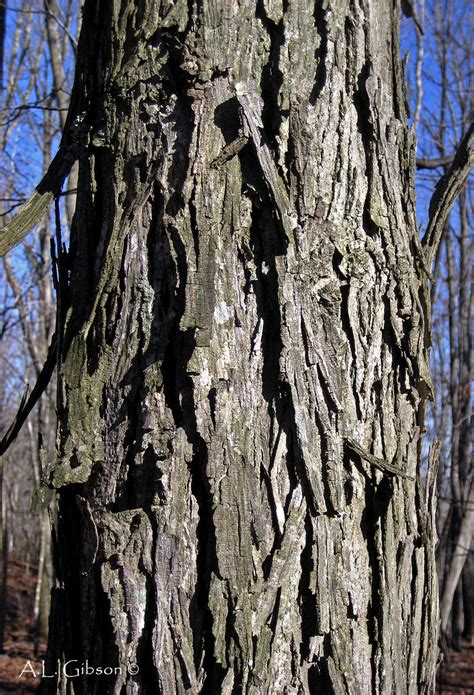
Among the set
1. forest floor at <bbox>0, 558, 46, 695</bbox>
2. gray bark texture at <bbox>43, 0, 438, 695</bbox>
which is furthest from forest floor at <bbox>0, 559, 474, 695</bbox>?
gray bark texture at <bbox>43, 0, 438, 695</bbox>

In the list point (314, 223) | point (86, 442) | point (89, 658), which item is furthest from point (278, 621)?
point (314, 223)

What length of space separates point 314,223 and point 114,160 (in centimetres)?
46

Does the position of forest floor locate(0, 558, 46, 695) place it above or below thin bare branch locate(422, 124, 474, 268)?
below

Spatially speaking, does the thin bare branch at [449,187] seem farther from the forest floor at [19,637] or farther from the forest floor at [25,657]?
the forest floor at [19,637]

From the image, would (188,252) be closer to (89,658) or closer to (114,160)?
(114,160)

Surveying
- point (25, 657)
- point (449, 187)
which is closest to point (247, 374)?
point (449, 187)

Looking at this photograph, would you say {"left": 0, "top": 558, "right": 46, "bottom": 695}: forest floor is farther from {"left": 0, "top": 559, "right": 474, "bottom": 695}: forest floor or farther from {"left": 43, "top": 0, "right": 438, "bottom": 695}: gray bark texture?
{"left": 43, "top": 0, "right": 438, "bottom": 695}: gray bark texture

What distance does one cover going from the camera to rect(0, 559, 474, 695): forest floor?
7711 millimetres

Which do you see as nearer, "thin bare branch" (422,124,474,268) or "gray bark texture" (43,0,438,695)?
"gray bark texture" (43,0,438,695)

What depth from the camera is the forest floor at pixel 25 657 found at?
7.71 metres

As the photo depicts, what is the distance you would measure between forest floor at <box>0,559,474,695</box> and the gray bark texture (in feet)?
8.02

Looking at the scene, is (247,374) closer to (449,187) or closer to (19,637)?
(449,187)

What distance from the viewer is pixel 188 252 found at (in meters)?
1.30

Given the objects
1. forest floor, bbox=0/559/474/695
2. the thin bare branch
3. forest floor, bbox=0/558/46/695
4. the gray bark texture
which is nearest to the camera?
the gray bark texture
